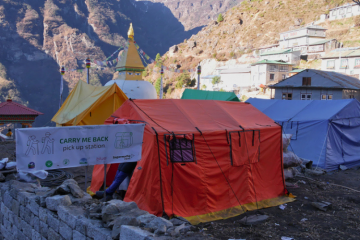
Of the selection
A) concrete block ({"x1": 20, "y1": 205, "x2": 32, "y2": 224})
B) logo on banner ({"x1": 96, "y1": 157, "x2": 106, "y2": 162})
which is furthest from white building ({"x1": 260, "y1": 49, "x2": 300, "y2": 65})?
concrete block ({"x1": 20, "y1": 205, "x2": 32, "y2": 224})

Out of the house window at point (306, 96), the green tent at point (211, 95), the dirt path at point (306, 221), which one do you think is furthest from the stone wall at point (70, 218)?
the house window at point (306, 96)

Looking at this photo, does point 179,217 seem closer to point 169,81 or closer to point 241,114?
point 241,114

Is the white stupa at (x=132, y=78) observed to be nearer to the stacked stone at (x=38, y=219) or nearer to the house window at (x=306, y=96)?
the house window at (x=306, y=96)

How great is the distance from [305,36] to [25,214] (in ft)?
180

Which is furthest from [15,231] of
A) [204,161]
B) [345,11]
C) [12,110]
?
[345,11]

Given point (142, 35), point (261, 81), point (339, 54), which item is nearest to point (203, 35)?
point (261, 81)

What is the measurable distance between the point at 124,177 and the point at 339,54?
3915 centimetres

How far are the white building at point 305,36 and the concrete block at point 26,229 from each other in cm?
5422

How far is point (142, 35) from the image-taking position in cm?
14075

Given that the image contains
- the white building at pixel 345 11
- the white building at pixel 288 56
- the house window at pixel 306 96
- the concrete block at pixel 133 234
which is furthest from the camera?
the white building at pixel 345 11

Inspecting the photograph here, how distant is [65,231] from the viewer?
400 centimetres

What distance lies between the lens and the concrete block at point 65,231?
392 cm

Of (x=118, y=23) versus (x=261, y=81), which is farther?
(x=118, y=23)

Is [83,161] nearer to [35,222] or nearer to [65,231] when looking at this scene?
[65,231]
